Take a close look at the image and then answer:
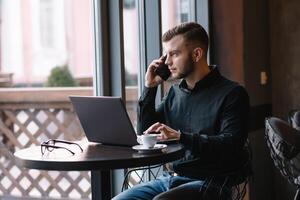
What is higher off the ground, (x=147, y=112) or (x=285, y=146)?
(x=147, y=112)

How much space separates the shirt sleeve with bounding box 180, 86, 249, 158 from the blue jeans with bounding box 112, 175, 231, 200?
0.16m

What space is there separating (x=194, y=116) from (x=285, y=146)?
1.67 ft

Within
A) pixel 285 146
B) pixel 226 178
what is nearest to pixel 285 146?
pixel 285 146

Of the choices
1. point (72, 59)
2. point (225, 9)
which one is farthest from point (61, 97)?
point (225, 9)

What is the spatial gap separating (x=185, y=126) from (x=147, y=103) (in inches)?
9.5

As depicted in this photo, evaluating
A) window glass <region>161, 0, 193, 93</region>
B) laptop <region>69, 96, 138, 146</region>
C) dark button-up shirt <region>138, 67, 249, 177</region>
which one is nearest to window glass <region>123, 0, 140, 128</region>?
window glass <region>161, 0, 193, 93</region>

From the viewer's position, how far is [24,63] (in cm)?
246

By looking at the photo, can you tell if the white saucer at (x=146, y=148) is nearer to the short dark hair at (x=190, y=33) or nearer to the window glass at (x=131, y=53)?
the short dark hair at (x=190, y=33)

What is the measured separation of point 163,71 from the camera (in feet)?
8.68

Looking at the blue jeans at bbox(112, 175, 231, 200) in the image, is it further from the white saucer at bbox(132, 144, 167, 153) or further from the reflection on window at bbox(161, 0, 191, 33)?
the reflection on window at bbox(161, 0, 191, 33)

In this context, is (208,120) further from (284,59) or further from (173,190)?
(284,59)

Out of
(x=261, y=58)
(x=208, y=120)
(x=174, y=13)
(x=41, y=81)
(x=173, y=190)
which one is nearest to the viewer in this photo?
(x=173, y=190)

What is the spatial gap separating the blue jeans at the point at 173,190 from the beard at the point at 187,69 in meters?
0.47

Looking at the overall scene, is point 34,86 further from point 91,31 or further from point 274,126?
point 274,126
